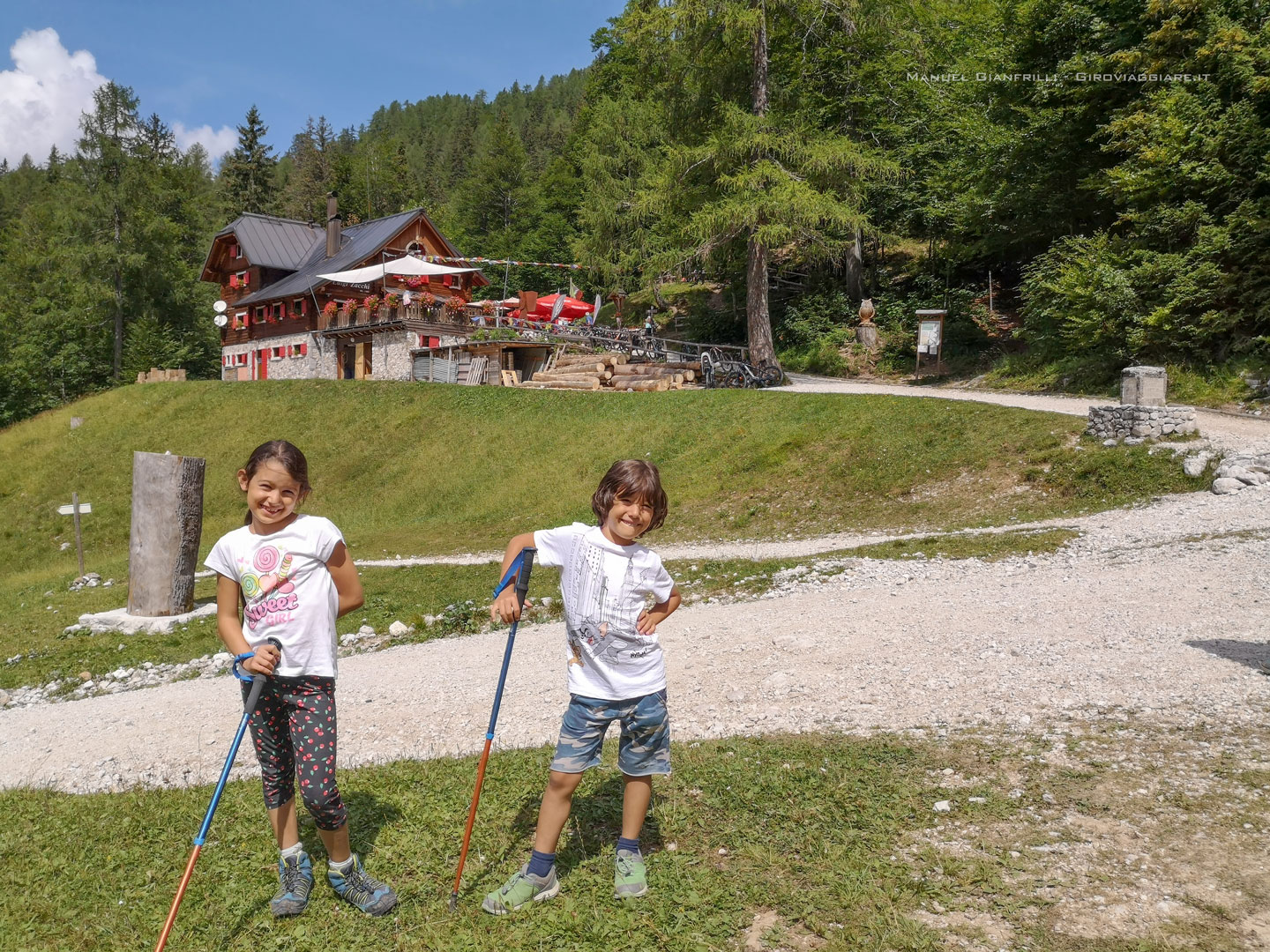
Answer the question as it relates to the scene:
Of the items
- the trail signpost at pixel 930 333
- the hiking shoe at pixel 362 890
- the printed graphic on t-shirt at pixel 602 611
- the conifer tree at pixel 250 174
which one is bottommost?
the hiking shoe at pixel 362 890

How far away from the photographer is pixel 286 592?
4.04 m

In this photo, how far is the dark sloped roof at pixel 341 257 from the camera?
4197cm

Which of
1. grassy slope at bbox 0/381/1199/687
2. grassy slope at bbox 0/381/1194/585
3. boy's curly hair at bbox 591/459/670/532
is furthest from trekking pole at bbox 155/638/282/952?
grassy slope at bbox 0/381/1194/585

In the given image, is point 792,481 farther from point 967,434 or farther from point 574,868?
point 574,868

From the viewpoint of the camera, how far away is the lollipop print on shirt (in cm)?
401

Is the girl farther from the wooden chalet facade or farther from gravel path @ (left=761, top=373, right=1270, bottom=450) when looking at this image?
the wooden chalet facade

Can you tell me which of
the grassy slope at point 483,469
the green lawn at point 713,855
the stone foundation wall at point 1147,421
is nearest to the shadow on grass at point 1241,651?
the green lawn at point 713,855

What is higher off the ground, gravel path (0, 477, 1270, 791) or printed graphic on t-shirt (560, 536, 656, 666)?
printed graphic on t-shirt (560, 536, 656, 666)

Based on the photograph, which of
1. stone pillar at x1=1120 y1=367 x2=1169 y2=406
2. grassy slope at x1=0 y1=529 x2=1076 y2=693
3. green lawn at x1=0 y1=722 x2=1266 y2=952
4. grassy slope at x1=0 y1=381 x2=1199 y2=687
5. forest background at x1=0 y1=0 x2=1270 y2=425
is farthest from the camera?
forest background at x1=0 y1=0 x2=1270 y2=425

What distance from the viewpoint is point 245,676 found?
3.99 m

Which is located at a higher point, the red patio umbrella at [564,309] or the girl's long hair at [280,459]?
the red patio umbrella at [564,309]

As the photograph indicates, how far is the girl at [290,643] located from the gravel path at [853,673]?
6.81 ft

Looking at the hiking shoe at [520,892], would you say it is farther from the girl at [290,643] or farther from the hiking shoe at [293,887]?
the hiking shoe at [293,887]

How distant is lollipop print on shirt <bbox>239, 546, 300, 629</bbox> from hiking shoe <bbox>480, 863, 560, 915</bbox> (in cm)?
164
